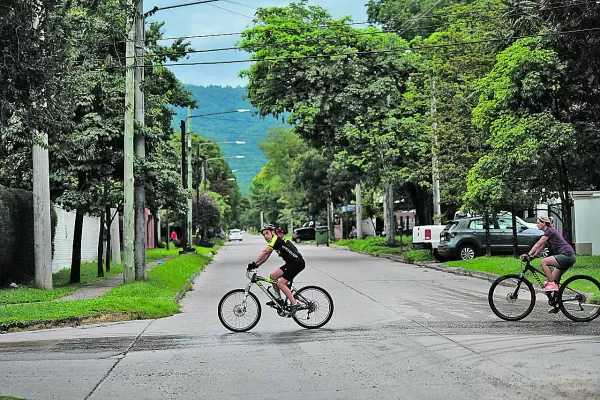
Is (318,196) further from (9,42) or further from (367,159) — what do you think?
(9,42)

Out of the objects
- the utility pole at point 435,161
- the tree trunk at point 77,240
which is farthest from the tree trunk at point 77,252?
the utility pole at point 435,161

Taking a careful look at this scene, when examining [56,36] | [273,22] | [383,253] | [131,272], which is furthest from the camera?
[383,253]

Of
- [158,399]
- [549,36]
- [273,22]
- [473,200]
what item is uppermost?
[273,22]

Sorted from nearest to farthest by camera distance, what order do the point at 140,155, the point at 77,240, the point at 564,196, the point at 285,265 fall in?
1. the point at 285,265
2. the point at 140,155
3. the point at 77,240
4. the point at 564,196

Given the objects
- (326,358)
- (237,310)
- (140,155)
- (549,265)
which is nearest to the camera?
(326,358)

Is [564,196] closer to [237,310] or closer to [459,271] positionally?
[459,271]

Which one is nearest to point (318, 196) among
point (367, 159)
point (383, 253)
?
point (383, 253)

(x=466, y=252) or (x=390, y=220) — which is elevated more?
(x=390, y=220)

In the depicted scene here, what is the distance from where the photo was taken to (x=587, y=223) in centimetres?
2566

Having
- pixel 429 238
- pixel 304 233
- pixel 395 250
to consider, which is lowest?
pixel 395 250

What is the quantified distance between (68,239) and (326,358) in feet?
67.2

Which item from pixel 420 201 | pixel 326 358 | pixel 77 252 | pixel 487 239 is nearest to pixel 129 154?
pixel 77 252

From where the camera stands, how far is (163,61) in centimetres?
2478

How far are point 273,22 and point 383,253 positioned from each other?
12.9 metres
